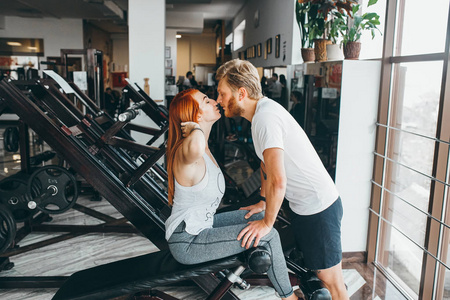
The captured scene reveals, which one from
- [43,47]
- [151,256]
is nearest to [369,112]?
[151,256]

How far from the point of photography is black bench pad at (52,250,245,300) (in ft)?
6.29

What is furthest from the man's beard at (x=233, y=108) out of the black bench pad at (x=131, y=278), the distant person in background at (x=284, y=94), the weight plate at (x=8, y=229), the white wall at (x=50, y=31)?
the white wall at (x=50, y=31)

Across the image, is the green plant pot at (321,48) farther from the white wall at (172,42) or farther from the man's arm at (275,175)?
the white wall at (172,42)

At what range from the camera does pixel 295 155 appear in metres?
1.96

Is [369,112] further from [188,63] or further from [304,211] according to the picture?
[188,63]

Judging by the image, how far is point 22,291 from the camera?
2.94 metres

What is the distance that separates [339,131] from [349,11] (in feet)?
3.68

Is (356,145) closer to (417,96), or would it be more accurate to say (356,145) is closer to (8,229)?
(417,96)

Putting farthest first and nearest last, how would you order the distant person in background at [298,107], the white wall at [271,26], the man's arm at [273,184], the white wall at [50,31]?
the white wall at [50,31] → the white wall at [271,26] → the distant person in background at [298,107] → the man's arm at [273,184]

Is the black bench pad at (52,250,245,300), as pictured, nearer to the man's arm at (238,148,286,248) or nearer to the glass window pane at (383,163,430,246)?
the man's arm at (238,148,286,248)

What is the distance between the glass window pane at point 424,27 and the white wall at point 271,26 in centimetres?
288

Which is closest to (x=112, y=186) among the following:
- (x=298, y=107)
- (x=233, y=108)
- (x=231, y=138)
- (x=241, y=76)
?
(x=233, y=108)

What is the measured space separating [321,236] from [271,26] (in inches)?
234

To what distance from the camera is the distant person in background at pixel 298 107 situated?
446cm
